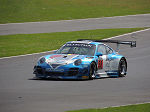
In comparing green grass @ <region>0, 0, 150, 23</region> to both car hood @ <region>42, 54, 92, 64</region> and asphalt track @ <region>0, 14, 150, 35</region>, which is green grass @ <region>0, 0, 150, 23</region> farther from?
car hood @ <region>42, 54, 92, 64</region>

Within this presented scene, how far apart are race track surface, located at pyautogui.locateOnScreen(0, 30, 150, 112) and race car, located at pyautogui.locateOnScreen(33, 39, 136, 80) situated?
305 mm

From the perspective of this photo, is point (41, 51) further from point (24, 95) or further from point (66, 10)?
point (66, 10)

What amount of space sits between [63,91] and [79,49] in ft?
12.2

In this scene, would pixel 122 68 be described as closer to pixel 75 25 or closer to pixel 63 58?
pixel 63 58

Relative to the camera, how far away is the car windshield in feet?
49.1

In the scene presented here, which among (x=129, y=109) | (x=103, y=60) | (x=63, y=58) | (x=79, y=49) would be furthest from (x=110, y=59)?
(x=129, y=109)

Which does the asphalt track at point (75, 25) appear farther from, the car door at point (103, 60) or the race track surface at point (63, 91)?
the car door at point (103, 60)

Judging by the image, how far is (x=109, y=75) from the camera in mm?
15672

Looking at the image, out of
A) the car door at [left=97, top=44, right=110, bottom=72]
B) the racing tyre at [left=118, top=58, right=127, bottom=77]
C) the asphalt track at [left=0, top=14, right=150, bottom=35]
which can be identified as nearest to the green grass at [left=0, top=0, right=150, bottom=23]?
the asphalt track at [left=0, top=14, right=150, bottom=35]

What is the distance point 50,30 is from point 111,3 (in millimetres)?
10787

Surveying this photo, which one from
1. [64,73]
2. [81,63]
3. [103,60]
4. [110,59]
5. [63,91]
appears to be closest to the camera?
[63,91]

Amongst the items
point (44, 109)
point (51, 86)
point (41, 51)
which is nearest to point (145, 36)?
point (41, 51)

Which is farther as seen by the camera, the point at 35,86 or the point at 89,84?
the point at 89,84

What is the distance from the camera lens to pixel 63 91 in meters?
11.5
